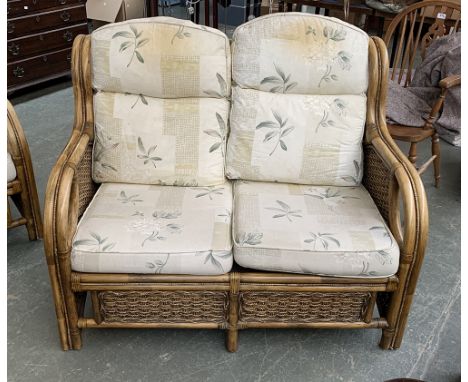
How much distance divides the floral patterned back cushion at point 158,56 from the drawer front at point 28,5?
1.93 metres

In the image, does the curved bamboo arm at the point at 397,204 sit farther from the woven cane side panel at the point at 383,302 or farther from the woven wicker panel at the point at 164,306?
the woven wicker panel at the point at 164,306

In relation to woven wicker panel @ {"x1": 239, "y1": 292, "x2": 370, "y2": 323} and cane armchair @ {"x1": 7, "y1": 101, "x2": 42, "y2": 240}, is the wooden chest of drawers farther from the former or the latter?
woven wicker panel @ {"x1": 239, "y1": 292, "x2": 370, "y2": 323}

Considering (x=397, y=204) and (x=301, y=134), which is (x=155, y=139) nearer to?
(x=301, y=134)

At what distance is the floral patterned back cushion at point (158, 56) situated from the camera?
171 cm

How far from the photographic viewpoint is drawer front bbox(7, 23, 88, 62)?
3.37 metres

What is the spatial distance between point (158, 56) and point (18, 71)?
2166mm

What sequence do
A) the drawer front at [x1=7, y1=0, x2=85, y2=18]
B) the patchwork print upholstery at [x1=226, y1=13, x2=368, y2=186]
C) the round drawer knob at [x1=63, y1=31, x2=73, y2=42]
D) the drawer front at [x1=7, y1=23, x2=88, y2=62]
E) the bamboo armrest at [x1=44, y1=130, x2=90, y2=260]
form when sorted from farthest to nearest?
the round drawer knob at [x1=63, y1=31, x2=73, y2=42] < the drawer front at [x1=7, y1=23, x2=88, y2=62] < the drawer front at [x1=7, y1=0, x2=85, y2=18] < the patchwork print upholstery at [x1=226, y1=13, x2=368, y2=186] < the bamboo armrest at [x1=44, y1=130, x2=90, y2=260]

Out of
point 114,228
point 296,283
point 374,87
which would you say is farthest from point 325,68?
point 114,228

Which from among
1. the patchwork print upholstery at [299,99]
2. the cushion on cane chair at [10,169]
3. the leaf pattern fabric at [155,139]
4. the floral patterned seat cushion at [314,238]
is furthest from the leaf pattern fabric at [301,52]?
the cushion on cane chair at [10,169]

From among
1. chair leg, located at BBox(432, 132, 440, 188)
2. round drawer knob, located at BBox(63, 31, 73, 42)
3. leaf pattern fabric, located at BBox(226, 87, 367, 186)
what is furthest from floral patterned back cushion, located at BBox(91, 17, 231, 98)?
round drawer knob, located at BBox(63, 31, 73, 42)

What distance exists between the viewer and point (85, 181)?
172 centimetres

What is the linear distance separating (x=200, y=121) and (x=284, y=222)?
1.63 ft

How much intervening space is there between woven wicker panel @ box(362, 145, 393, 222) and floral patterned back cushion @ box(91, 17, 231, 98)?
2.03ft

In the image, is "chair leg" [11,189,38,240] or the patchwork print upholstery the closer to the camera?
the patchwork print upholstery
